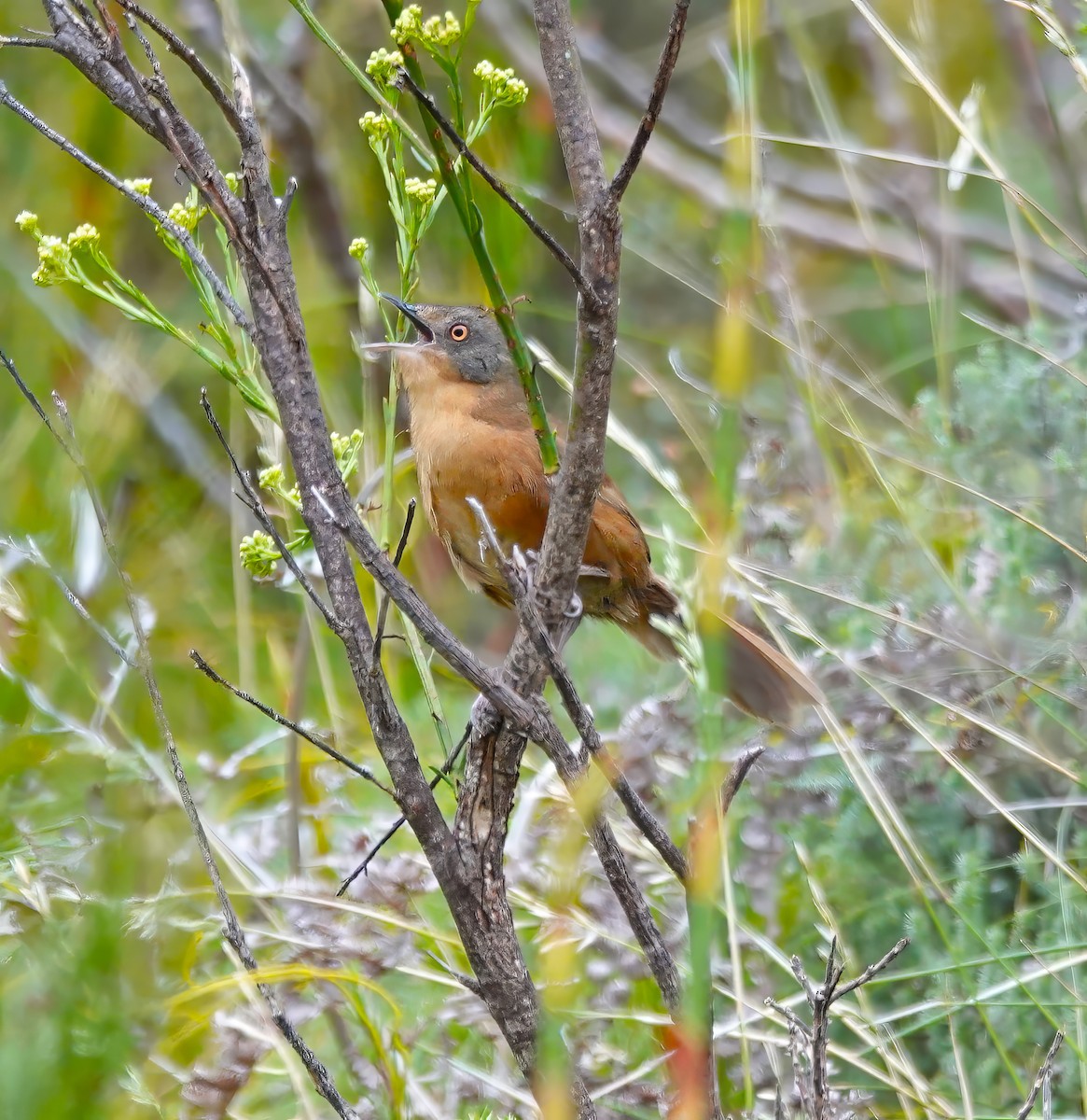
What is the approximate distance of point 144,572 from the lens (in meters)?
4.70

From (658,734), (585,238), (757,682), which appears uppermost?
(585,238)

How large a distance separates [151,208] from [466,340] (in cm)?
196


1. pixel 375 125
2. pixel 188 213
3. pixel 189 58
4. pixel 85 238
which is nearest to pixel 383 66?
pixel 375 125

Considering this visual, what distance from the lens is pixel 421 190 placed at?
6.25 feet

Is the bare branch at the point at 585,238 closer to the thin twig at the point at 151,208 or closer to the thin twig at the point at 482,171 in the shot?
the thin twig at the point at 482,171

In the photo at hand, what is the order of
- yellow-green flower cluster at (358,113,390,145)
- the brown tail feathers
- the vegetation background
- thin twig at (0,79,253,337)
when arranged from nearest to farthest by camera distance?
1. thin twig at (0,79,253,337)
2. yellow-green flower cluster at (358,113,390,145)
3. the vegetation background
4. the brown tail feathers

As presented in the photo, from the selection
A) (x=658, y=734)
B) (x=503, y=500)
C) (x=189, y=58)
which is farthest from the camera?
(x=658, y=734)

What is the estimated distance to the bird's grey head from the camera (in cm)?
368

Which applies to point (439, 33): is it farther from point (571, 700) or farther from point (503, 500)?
point (503, 500)

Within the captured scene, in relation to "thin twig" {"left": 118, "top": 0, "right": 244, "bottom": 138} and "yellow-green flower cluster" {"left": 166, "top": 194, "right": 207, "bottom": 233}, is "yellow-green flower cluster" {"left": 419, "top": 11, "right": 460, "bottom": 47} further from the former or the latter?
"yellow-green flower cluster" {"left": 166, "top": 194, "right": 207, "bottom": 233}

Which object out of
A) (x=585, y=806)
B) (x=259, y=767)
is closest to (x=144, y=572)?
(x=259, y=767)

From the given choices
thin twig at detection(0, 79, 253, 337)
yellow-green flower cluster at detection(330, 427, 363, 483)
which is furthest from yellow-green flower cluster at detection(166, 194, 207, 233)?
yellow-green flower cluster at detection(330, 427, 363, 483)

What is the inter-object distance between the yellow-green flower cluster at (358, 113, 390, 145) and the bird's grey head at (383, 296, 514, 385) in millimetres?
1668

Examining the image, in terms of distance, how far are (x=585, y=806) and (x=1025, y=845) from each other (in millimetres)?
1925
